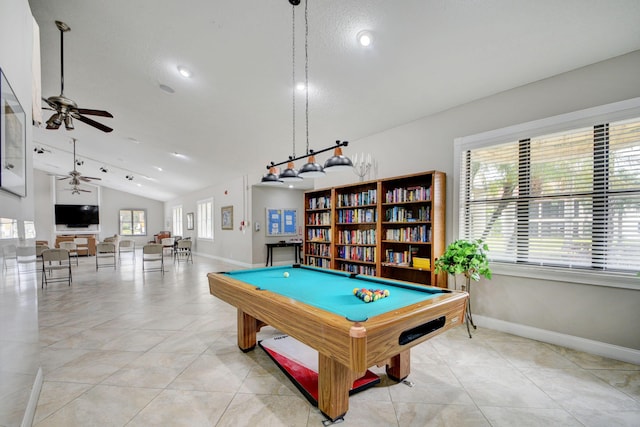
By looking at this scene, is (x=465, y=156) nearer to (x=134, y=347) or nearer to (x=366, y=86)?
(x=366, y=86)

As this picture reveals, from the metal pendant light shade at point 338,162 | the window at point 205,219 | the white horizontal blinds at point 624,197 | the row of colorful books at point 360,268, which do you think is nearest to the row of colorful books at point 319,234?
the row of colorful books at point 360,268

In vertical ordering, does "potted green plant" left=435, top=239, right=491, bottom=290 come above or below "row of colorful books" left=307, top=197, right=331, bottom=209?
below

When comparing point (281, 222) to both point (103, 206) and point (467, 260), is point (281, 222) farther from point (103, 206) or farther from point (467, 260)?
point (103, 206)

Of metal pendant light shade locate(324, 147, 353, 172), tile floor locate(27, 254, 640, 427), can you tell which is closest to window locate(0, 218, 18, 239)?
tile floor locate(27, 254, 640, 427)

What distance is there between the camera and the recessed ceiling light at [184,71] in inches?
138

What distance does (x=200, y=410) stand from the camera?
1883mm

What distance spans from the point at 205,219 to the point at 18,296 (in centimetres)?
937

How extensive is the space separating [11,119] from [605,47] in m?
4.41

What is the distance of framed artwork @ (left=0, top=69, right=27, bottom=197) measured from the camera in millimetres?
1302

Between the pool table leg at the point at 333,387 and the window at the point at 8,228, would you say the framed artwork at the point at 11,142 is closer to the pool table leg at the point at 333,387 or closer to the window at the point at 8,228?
the window at the point at 8,228

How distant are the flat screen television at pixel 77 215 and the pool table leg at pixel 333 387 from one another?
1508cm

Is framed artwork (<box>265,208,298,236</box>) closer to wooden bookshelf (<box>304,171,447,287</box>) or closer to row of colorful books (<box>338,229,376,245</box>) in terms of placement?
wooden bookshelf (<box>304,171,447,287</box>)

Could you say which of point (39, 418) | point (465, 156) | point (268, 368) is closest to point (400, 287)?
point (268, 368)

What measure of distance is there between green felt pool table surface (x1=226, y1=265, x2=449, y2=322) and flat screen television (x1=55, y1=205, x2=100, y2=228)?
44.7 ft
